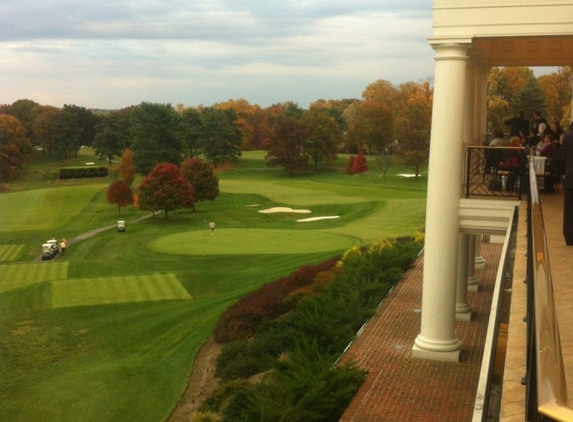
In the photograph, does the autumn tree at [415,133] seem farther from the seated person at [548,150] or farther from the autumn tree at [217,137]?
the seated person at [548,150]

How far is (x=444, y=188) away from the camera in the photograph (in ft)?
42.3

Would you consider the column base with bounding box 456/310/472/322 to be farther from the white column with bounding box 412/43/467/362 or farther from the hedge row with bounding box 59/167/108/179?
the hedge row with bounding box 59/167/108/179

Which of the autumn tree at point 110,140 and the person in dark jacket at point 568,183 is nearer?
the person in dark jacket at point 568,183

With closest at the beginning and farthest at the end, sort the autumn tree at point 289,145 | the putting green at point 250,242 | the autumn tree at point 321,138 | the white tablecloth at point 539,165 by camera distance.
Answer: the white tablecloth at point 539,165 < the putting green at point 250,242 < the autumn tree at point 289,145 < the autumn tree at point 321,138

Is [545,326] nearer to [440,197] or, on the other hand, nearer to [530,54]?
[440,197]

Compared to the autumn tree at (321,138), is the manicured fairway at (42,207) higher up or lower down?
lower down

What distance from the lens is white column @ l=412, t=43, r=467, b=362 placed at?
12.4 m

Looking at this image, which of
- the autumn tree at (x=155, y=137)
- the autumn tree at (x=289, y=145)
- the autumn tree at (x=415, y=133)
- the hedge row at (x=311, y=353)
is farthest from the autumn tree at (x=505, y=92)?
the hedge row at (x=311, y=353)

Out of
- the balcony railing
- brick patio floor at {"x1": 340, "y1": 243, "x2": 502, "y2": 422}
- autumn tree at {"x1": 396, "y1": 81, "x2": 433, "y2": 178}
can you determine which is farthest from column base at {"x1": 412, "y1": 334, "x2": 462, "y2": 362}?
autumn tree at {"x1": 396, "y1": 81, "x2": 433, "y2": 178}

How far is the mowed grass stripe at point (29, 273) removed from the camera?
35.8 metres

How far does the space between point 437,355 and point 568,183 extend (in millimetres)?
6680

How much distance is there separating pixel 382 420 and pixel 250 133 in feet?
406

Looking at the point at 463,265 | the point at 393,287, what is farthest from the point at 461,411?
the point at 393,287

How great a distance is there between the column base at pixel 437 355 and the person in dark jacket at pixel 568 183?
5.53 meters
